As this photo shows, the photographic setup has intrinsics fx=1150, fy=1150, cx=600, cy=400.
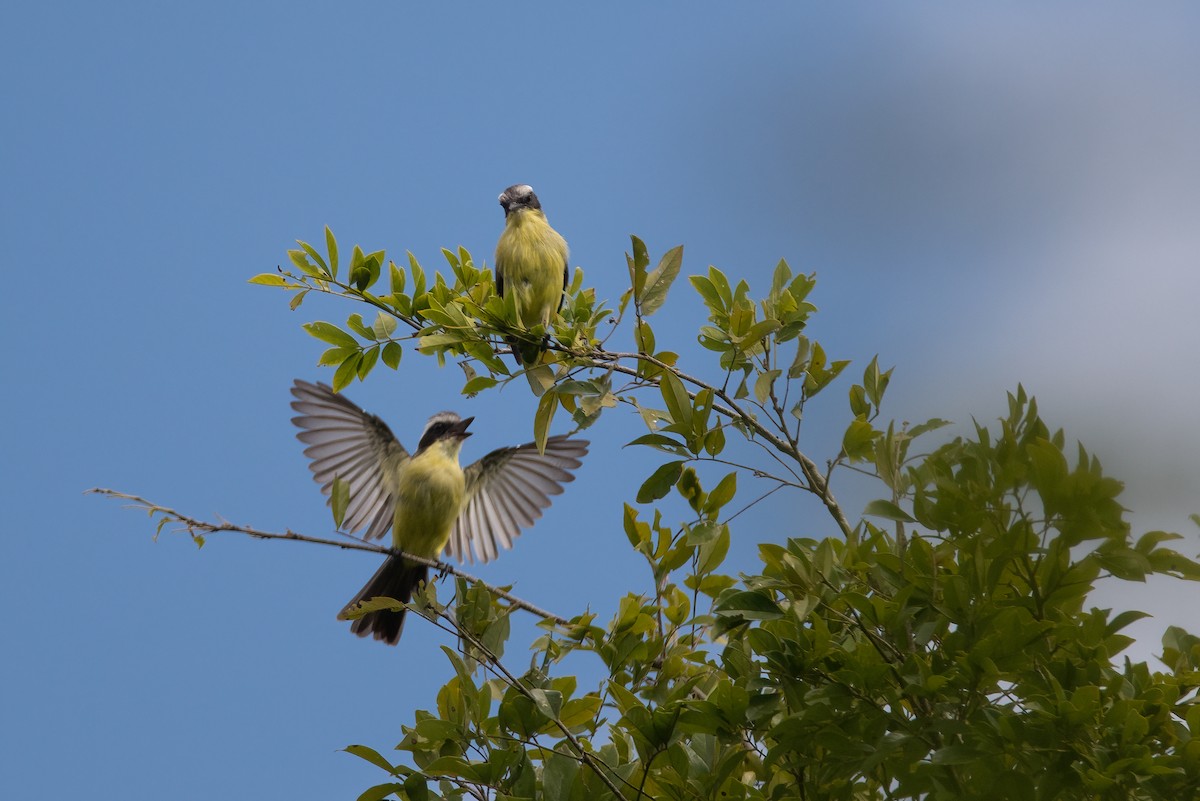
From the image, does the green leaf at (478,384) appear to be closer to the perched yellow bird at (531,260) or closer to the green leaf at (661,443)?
the green leaf at (661,443)

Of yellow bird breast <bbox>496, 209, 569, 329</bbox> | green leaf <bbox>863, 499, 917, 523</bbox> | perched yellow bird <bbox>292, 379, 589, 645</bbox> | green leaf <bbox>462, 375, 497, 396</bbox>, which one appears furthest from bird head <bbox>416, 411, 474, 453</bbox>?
green leaf <bbox>863, 499, 917, 523</bbox>

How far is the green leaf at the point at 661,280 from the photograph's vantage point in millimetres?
2879

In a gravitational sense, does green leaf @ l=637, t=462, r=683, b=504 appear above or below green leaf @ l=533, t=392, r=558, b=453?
below

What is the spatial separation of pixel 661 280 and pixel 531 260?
2.53 metres

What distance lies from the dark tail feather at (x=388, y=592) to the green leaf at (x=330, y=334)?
9.26 feet

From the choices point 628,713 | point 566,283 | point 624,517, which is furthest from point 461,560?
point 628,713

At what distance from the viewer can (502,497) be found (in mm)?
6688

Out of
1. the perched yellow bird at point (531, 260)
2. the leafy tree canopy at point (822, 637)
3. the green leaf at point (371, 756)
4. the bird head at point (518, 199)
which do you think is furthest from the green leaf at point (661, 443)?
the bird head at point (518, 199)

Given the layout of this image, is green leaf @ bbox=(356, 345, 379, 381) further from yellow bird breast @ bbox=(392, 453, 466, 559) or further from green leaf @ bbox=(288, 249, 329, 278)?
yellow bird breast @ bbox=(392, 453, 466, 559)

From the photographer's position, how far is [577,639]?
8.79ft

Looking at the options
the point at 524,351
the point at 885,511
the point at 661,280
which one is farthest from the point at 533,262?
the point at 885,511

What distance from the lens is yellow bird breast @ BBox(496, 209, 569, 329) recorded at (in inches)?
206

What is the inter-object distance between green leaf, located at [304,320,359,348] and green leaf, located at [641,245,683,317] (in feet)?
2.73

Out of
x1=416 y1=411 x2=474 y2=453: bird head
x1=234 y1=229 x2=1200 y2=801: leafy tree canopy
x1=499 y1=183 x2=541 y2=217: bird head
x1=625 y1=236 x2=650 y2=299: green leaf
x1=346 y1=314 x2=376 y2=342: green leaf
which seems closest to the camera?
x1=234 y1=229 x2=1200 y2=801: leafy tree canopy
